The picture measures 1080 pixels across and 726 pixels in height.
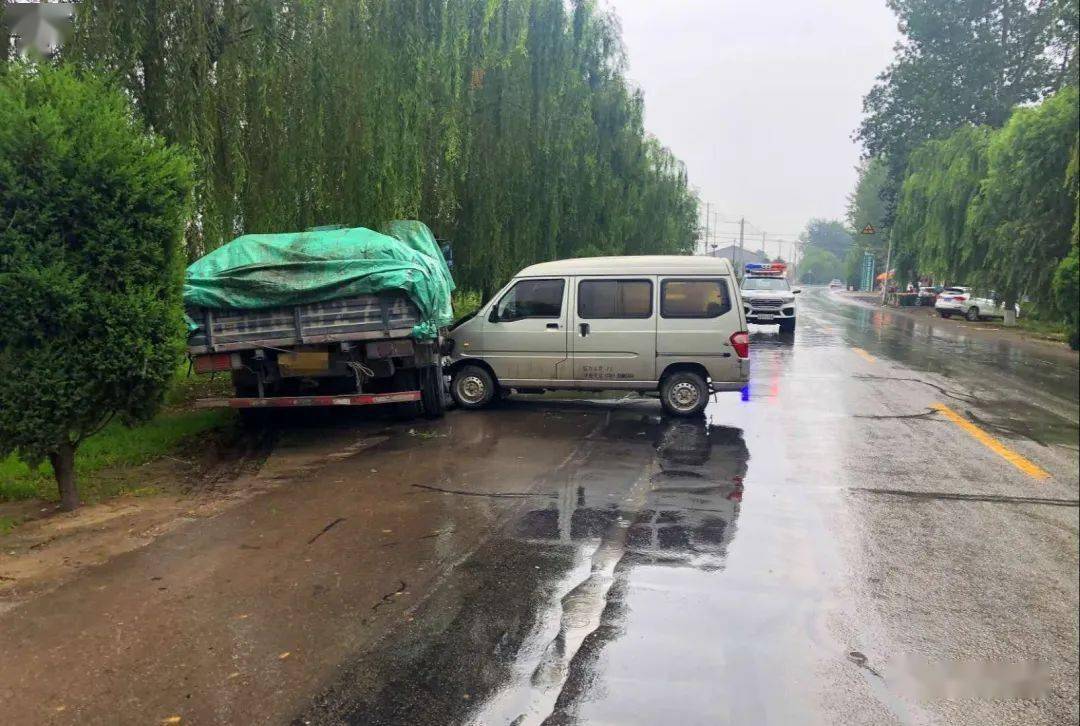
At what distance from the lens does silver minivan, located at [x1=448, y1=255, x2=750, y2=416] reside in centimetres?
1012

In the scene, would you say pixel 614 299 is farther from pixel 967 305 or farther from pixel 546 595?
pixel 967 305

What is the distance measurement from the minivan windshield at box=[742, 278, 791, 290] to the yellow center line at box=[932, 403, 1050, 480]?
14.2 meters

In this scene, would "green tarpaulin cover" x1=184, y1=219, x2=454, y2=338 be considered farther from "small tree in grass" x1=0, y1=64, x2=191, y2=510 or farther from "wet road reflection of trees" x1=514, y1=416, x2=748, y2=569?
"wet road reflection of trees" x1=514, y1=416, x2=748, y2=569

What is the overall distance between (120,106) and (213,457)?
3801 mm

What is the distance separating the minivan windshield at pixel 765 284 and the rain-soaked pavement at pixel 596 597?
1720 centimetres

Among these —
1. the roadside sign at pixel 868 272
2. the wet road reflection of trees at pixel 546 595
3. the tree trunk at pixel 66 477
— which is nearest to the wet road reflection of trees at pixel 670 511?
the wet road reflection of trees at pixel 546 595

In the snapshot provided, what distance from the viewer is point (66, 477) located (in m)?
6.22

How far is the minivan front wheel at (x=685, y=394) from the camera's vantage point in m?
10.1

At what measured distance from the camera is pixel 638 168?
23.7 m

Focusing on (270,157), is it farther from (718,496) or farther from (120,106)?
(718,496)

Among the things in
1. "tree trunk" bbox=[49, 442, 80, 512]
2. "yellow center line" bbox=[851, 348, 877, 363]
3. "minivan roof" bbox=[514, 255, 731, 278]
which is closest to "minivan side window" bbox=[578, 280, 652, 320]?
"minivan roof" bbox=[514, 255, 731, 278]

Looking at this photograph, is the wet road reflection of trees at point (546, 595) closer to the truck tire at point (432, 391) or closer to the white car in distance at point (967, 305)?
the truck tire at point (432, 391)

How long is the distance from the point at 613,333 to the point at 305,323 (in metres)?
3.92

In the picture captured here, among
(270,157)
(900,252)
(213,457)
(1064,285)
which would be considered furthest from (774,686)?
(900,252)
